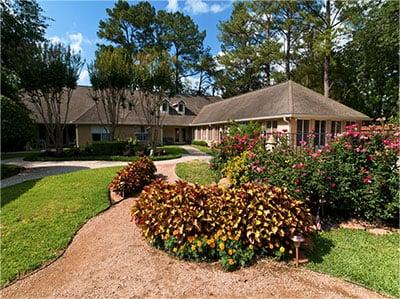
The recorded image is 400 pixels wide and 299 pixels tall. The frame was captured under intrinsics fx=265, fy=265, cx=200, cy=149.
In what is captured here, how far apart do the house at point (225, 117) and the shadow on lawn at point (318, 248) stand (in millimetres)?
5484

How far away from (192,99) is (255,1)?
1406 cm

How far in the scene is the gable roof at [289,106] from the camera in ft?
56.7

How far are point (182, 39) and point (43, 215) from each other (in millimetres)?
39500

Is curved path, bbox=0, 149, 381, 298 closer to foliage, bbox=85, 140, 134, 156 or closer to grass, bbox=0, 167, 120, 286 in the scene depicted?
grass, bbox=0, 167, 120, 286

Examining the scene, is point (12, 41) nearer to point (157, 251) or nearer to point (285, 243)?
point (157, 251)

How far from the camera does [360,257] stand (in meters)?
4.41

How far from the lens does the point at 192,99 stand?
35.7m

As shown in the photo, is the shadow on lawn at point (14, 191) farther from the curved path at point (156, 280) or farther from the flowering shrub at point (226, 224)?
the flowering shrub at point (226, 224)

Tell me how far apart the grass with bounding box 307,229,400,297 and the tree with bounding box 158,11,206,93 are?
1462 inches

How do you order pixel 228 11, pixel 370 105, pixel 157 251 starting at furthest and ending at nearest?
pixel 228 11 < pixel 370 105 < pixel 157 251

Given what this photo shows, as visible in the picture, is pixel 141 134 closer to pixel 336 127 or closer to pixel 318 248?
pixel 336 127

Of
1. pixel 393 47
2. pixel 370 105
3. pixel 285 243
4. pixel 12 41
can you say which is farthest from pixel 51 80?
pixel 370 105

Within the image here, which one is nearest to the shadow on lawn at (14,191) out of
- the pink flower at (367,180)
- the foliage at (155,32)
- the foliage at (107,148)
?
the foliage at (107,148)

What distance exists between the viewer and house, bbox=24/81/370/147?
17.5 m
